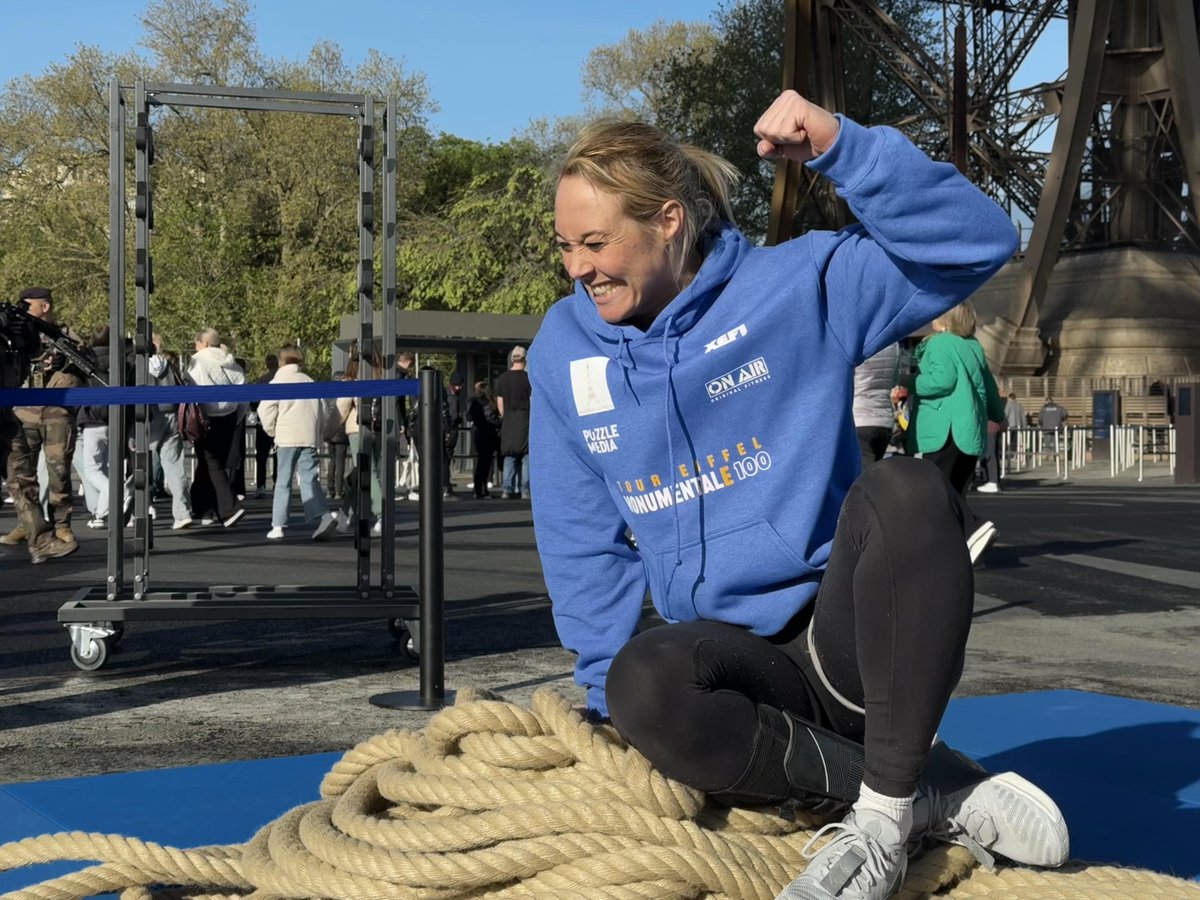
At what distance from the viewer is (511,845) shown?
258cm

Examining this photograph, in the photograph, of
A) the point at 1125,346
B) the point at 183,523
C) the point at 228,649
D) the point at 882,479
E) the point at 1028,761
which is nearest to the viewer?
the point at 882,479

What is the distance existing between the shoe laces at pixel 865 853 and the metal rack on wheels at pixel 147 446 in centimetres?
→ 370

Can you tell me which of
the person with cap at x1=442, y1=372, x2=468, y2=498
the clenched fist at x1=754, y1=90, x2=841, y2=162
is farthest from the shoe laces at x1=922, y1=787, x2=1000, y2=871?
the person with cap at x1=442, y1=372, x2=468, y2=498

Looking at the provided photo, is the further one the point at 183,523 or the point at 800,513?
the point at 183,523

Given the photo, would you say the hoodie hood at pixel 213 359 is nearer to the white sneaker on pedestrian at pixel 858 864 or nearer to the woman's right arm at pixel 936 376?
the woman's right arm at pixel 936 376

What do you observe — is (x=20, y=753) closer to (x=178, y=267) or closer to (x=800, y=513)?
(x=800, y=513)

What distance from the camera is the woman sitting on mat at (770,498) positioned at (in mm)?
2533

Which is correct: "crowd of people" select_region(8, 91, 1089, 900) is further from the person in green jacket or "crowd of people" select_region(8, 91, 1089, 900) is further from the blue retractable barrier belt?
the person in green jacket

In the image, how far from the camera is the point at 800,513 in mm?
2812

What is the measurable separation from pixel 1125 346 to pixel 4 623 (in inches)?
1257

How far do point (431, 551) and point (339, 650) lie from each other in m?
1.85

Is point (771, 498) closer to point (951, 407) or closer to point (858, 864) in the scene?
point (858, 864)

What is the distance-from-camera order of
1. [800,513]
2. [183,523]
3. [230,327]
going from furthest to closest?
[230,327] → [183,523] → [800,513]

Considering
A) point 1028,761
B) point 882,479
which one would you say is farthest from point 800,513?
point 1028,761
